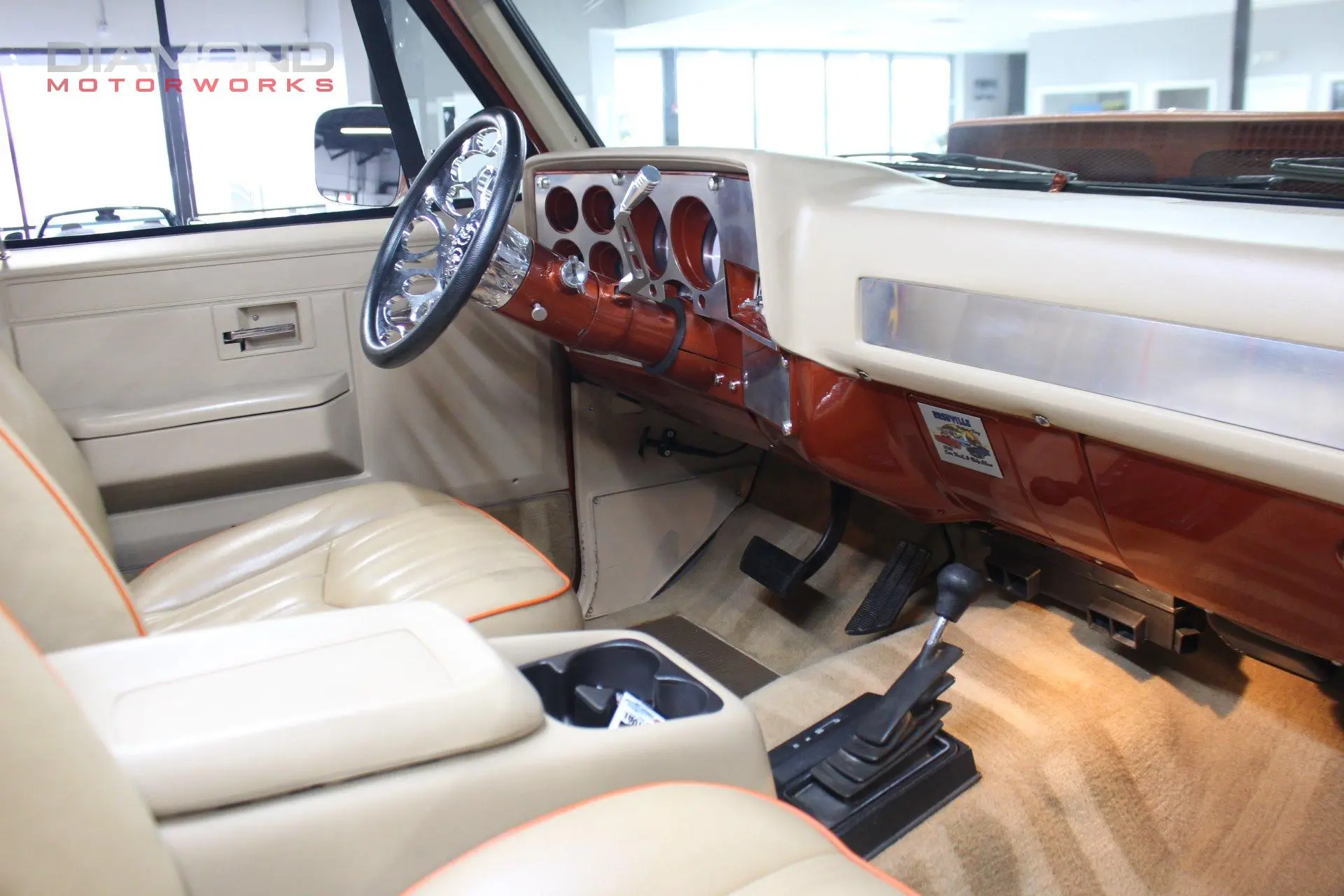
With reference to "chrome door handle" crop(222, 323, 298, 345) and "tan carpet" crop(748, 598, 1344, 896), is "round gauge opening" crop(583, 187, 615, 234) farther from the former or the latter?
"tan carpet" crop(748, 598, 1344, 896)

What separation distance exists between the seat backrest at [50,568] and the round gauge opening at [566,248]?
1.20 metres

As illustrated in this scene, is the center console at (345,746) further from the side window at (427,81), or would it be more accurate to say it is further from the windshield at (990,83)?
the side window at (427,81)

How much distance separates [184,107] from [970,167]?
160 cm

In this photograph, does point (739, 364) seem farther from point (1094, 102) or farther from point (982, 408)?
point (1094, 102)

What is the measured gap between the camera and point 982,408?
4.92ft

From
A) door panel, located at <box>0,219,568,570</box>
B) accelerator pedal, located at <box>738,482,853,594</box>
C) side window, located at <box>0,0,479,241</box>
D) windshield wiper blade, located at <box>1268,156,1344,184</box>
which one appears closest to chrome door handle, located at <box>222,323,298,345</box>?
door panel, located at <box>0,219,568,570</box>

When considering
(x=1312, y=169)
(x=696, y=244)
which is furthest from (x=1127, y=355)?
(x=696, y=244)

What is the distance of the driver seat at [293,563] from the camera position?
46.6 inches

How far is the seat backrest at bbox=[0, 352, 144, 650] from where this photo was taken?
1.06 m

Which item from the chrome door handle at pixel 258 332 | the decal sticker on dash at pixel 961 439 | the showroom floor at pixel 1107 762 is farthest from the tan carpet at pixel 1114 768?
the chrome door handle at pixel 258 332

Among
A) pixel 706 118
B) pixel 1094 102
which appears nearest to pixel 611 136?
pixel 706 118

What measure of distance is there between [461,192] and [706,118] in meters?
0.86

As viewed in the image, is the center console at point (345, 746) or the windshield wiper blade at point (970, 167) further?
the windshield wiper blade at point (970, 167)

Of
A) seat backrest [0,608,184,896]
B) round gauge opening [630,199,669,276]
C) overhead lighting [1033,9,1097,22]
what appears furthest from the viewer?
round gauge opening [630,199,669,276]
